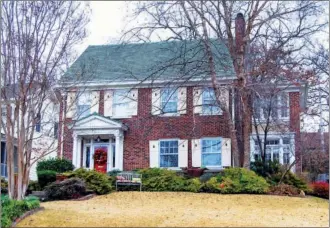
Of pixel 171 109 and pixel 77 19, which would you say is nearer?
pixel 77 19

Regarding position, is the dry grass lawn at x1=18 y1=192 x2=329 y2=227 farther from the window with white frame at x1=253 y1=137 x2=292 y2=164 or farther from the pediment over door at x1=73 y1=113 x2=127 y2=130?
the window with white frame at x1=253 y1=137 x2=292 y2=164

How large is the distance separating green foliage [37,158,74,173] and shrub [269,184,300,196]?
8.98 metres

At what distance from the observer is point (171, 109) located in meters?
21.6

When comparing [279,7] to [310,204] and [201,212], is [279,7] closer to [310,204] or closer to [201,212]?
[310,204]

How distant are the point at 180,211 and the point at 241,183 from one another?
486 cm

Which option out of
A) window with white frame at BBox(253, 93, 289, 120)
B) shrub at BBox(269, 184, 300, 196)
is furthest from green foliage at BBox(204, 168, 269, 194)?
window with white frame at BBox(253, 93, 289, 120)

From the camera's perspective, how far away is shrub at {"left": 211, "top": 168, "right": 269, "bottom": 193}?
15.9 metres

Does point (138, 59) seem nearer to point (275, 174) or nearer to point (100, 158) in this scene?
point (100, 158)

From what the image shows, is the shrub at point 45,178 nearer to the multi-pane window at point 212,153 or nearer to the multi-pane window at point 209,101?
the multi-pane window at point 212,153

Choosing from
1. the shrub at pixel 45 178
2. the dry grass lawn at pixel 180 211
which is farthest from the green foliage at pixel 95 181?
the shrub at pixel 45 178

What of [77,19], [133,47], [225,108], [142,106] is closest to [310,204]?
[225,108]

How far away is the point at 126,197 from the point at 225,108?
569 cm

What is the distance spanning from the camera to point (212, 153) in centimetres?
2094

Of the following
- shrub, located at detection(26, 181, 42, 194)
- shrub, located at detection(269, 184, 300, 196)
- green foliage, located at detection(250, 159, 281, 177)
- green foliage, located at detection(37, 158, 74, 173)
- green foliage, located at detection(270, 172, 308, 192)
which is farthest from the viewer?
green foliage, located at detection(37, 158, 74, 173)
